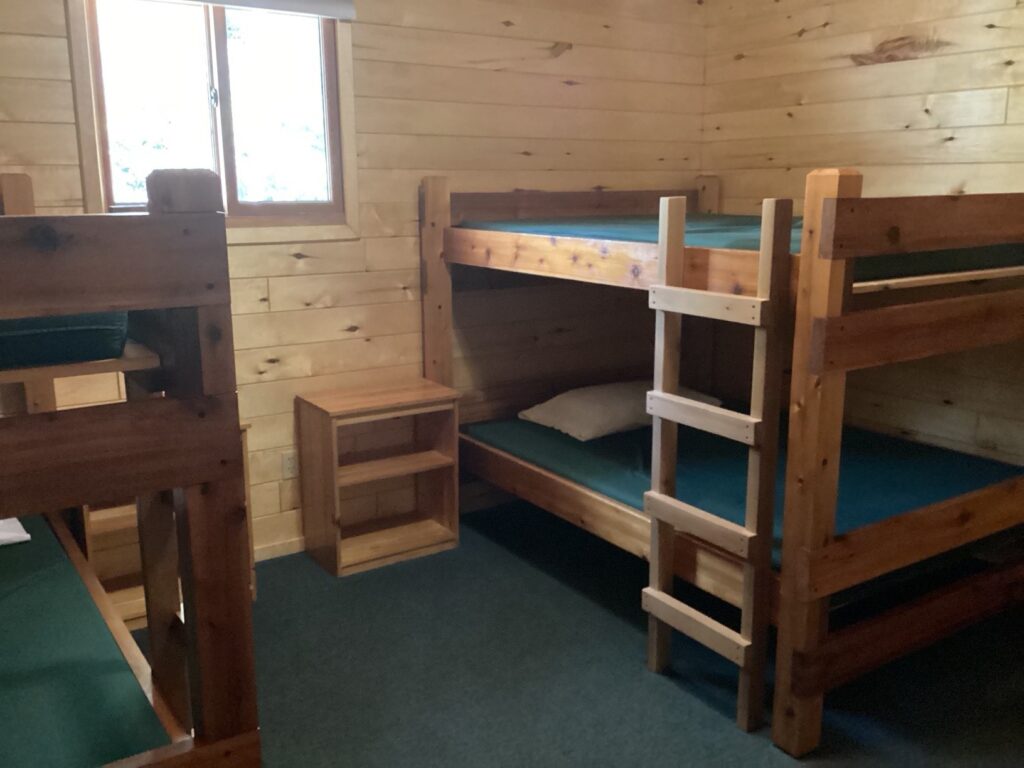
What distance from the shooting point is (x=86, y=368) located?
1.35 metres

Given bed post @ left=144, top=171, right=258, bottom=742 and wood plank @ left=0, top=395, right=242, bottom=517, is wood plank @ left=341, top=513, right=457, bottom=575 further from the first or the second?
wood plank @ left=0, top=395, right=242, bottom=517

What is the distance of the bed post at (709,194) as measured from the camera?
3797mm

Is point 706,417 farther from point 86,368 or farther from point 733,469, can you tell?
point 86,368

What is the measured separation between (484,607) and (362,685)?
0.54 metres

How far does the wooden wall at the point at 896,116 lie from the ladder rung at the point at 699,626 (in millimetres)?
1372

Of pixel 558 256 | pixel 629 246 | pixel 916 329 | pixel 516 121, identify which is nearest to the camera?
pixel 916 329

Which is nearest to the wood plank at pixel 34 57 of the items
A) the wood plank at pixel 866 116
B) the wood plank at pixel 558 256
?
the wood plank at pixel 558 256

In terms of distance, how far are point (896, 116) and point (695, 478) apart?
1.54m

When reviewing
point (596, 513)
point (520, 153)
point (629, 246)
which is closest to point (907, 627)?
point (596, 513)

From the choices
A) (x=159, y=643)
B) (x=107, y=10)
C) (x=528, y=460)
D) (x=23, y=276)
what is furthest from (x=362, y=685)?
(x=107, y=10)

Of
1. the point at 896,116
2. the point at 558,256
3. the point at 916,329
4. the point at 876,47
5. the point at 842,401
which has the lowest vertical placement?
the point at 842,401

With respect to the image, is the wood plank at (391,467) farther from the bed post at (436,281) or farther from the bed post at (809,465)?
the bed post at (809,465)

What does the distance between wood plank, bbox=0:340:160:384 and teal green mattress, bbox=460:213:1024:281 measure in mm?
1319

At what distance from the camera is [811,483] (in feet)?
6.36
